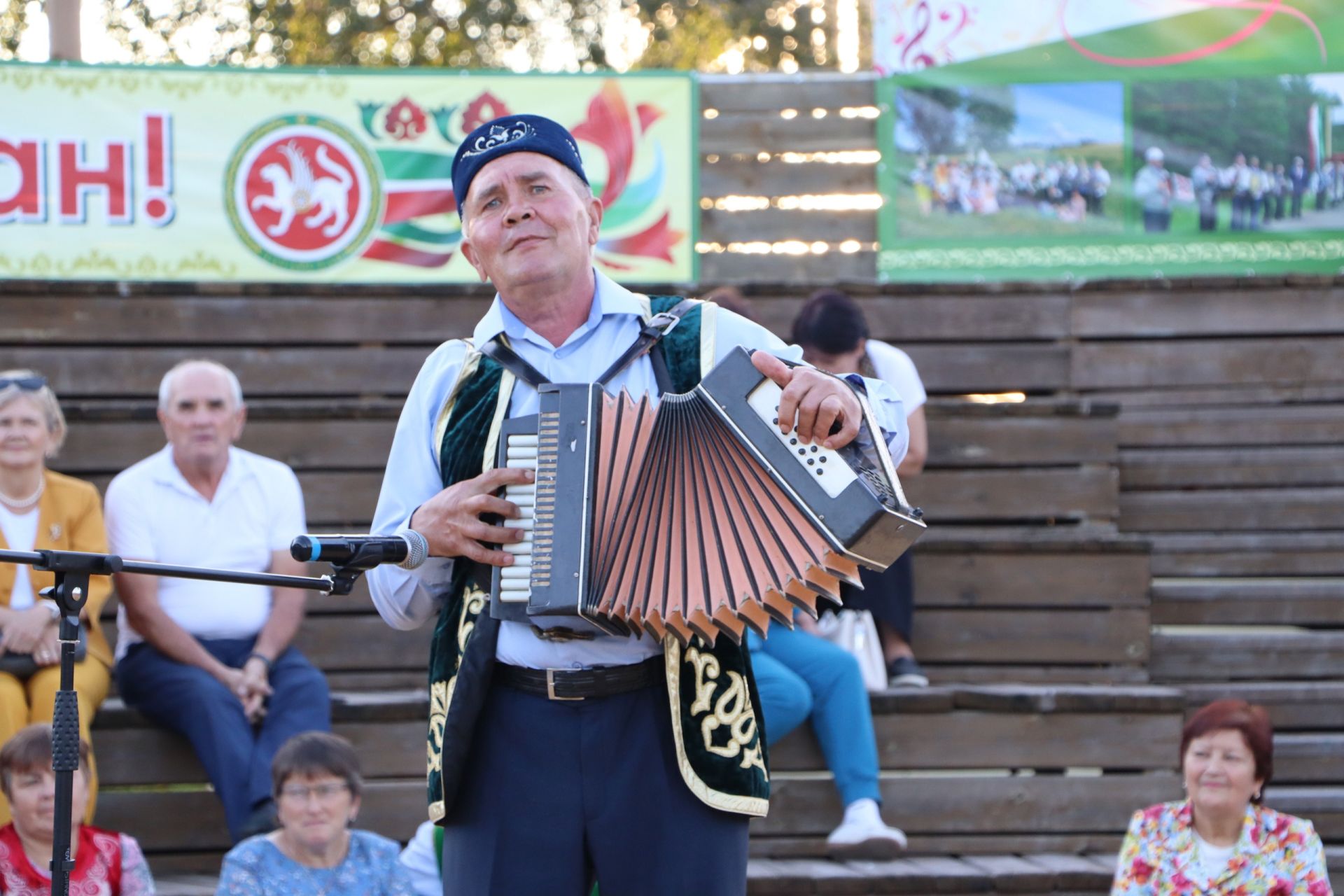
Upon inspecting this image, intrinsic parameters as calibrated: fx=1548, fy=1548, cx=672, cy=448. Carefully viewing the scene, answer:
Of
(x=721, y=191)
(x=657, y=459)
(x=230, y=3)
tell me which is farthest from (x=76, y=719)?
(x=230, y=3)

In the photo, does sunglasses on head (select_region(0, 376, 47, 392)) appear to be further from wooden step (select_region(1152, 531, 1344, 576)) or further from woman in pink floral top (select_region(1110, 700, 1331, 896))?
wooden step (select_region(1152, 531, 1344, 576))

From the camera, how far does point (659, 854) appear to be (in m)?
2.05

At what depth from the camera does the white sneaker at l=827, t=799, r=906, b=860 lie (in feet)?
13.6

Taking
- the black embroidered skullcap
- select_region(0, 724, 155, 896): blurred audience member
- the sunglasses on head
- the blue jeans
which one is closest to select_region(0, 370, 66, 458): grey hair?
the sunglasses on head

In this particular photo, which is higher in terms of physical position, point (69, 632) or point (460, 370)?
point (460, 370)

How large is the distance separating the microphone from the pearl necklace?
268 cm

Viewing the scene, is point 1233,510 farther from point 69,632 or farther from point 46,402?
point 69,632

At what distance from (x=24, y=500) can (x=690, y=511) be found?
2944mm

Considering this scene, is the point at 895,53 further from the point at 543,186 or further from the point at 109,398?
the point at 543,186

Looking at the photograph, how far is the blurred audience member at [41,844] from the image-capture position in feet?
11.6

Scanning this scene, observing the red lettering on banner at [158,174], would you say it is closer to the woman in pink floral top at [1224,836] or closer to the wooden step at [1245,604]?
the wooden step at [1245,604]

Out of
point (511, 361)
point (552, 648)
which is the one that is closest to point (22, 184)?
point (511, 361)

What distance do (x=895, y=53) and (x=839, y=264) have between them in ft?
2.78

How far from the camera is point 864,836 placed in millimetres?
4148
